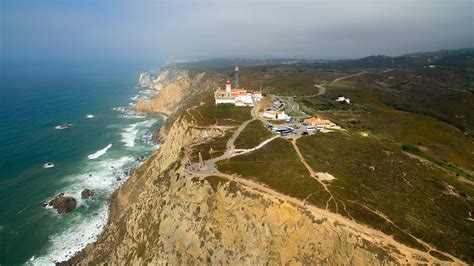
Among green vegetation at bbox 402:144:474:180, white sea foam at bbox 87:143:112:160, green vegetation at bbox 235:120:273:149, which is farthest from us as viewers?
white sea foam at bbox 87:143:112:160

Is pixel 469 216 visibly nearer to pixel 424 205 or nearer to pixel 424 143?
pixel 424 205

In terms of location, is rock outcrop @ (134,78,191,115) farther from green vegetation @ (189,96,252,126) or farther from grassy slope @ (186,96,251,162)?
green vegetation @ (189,96,252,126)

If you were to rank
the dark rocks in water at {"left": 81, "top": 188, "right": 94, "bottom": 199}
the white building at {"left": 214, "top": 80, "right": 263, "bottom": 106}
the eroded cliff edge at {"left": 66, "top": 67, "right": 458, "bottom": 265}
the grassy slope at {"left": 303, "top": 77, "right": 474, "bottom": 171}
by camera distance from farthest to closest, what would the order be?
the white building at {"left": 214, "top": 80, "right": 263, "bottom": 106}
the grassy slope at {"left": 303, "top": 77, "right": 474, "bottom": 171}
the dark rocks in water at {"left": 81, "top": 188, "right": 94, "bottom": 199}
the eroded cliff edge at {"left": 66, "top": 67, "right": 458, "bottom": 265}

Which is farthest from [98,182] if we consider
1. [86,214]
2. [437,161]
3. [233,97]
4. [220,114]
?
[437,161]

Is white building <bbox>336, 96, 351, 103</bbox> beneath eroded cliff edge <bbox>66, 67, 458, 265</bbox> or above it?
above

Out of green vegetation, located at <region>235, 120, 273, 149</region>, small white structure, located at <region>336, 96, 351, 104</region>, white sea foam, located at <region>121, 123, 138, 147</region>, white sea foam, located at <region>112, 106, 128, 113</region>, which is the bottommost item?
white sea foam, located at <region>121, 123, 138, 147</region>

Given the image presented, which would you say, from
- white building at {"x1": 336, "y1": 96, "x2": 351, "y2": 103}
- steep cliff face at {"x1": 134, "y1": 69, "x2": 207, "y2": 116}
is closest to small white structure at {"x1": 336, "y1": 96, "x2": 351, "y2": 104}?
white building at {"x1": 336, "y1": 96, "x2": 351, "y2": 103}
